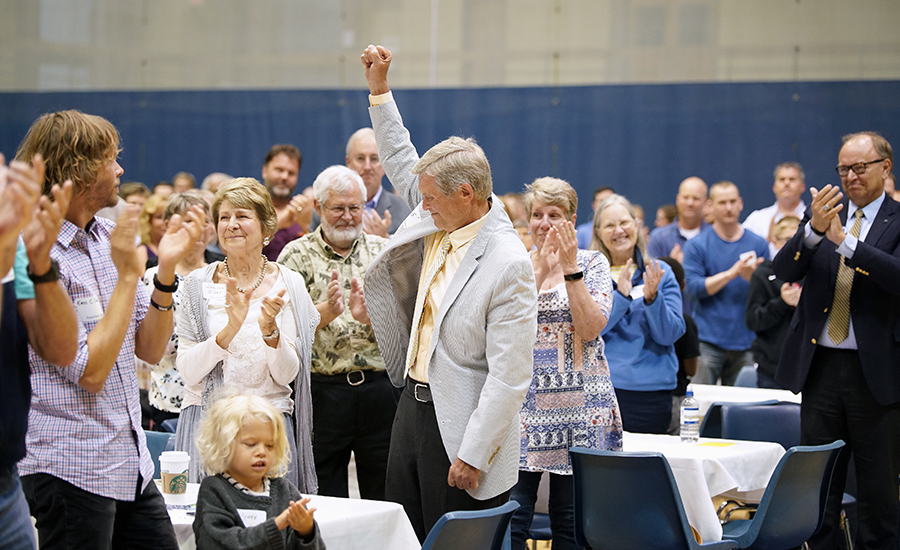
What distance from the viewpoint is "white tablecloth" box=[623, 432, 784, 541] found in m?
3.40

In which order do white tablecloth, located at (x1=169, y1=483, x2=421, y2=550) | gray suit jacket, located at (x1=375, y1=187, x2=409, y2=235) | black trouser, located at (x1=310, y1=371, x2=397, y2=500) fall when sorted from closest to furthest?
1. white tablecloth, located at (x1=169, y1=483, x2=421, y2=550)
2. black trouser, located at (x1=310, y1=371, x2=397, y2=500)
3. gray suit jacket, located at (x1=375, y1=187, x2=409, y2=235)

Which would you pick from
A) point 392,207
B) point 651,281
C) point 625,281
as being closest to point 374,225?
point 392,207

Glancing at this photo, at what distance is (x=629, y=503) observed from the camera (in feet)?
10.6

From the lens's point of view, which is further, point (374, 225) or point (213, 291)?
point (374, 225)

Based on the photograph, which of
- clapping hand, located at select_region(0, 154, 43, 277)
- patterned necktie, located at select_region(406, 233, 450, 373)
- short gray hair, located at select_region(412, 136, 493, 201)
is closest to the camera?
clapping hand, located at select_region(0, 154, 43, 277)

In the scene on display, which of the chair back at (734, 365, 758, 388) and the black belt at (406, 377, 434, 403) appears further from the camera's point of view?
the chair back at (734, 365, 758, 388)

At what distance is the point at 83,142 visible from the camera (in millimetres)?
2055

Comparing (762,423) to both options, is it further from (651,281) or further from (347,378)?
(347,378)

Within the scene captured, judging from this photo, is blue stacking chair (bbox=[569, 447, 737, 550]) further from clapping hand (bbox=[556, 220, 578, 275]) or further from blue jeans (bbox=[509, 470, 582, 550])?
clapping hand (bbox=[556, 220, 578, 275])

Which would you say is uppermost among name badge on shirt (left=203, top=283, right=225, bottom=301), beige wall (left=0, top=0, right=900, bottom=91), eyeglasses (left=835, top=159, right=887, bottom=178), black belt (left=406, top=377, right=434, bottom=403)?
beige wall (left=0, top=0, right=900, bottom=91)

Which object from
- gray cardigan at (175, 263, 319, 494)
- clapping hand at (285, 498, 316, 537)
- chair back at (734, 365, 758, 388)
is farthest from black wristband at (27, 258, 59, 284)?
chair back at (734, 365, 758, 388)

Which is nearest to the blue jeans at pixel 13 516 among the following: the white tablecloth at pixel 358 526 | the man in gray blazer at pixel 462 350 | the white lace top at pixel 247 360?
the white tablecloth at pixel 358 526

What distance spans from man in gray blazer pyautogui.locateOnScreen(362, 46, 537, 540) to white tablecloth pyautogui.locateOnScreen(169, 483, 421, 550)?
0.42ft

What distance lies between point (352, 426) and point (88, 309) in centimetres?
183
